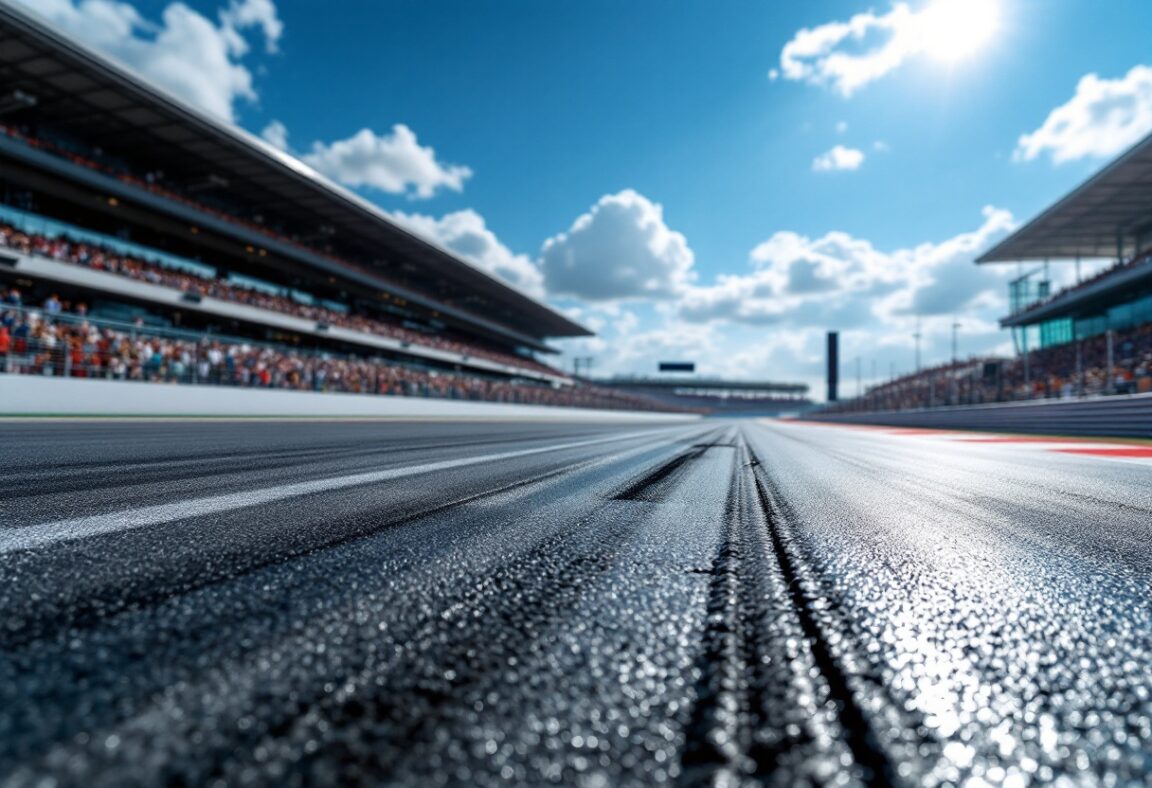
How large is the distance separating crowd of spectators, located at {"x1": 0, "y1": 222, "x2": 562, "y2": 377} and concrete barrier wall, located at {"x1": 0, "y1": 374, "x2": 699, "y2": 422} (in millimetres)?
10159

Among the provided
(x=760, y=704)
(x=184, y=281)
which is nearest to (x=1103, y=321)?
(x=760, y=704)

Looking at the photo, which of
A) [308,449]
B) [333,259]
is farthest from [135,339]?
[333,259]

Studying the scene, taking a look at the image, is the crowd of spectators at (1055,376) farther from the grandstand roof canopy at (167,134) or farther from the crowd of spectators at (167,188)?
the crowd of spectators at (167,188)

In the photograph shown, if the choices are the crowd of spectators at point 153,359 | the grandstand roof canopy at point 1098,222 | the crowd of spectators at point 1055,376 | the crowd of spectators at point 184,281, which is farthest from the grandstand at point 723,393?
the crowd of spectators at point 153,359

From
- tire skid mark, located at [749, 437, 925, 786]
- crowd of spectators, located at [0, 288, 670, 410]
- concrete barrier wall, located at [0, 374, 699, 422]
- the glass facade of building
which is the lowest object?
tire skid mark, located at [749, 437, 925, 786]

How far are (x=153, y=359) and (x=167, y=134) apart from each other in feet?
53.0

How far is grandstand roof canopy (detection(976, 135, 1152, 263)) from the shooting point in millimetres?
28203

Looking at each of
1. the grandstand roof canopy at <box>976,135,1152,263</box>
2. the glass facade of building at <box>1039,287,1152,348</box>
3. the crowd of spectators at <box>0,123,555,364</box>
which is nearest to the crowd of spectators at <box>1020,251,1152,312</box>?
the glass facade of building at <box>1039,287,1152,348</box>

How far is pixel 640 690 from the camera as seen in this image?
66 centimetres

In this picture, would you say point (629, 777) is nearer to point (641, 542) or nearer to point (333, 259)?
point (641, 542)

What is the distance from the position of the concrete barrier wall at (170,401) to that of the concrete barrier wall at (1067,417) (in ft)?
70.9

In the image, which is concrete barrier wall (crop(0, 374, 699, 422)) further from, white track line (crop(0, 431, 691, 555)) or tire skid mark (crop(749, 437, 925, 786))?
tire skid mark (crop(749, 437, 925, 786))

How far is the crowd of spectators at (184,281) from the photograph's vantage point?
68.4 feet

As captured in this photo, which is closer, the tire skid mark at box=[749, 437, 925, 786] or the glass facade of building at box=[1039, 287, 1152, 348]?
the tire skid mark at box=[749, 437, 925, 786]
